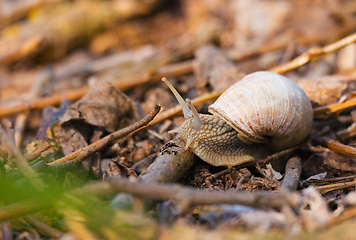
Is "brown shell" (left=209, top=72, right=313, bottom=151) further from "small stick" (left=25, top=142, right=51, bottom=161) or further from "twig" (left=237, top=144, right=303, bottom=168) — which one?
"small stick" (left=25, top=142, right=51, bottom=161)

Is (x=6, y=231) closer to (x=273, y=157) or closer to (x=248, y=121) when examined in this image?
(x=248, y=121)

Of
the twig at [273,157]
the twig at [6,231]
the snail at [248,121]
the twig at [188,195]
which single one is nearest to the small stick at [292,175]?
the twig at [273,157]

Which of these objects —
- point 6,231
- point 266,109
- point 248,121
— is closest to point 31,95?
point 6,231

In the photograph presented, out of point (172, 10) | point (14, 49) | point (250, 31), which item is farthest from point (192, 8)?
point (14, 49)

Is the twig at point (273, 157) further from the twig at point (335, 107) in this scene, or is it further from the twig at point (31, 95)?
the twig at point (31, 95)

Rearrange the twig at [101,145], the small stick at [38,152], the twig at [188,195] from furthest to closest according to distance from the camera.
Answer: the small stick at [38,152] < the twig at [101,145] < the twig at [188,195]
